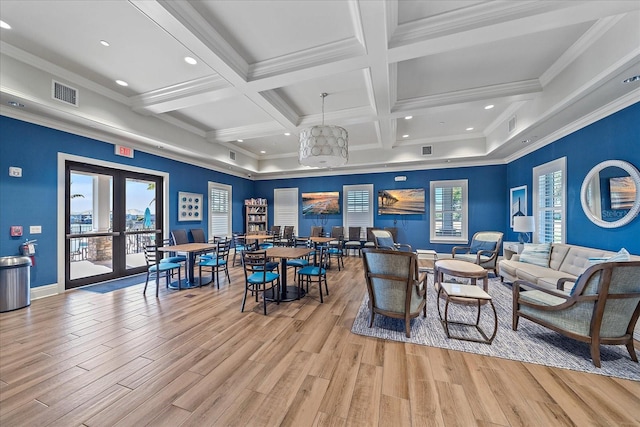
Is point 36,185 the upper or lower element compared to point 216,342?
upper

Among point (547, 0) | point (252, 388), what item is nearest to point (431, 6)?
point (547, 0)

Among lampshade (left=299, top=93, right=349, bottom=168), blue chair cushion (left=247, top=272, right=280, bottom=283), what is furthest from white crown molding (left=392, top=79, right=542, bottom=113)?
blue chair cushion (left=247, top=272, right=280, bottom=283)

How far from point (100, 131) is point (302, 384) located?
5590mm

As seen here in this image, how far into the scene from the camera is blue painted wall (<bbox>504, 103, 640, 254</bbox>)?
3.03 m

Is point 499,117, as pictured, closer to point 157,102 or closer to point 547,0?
point 547,0

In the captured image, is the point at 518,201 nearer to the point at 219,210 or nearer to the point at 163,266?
the point at 163,266

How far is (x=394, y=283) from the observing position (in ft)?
8.93

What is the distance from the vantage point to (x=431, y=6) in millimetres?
2346

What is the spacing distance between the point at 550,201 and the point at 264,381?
5956mm

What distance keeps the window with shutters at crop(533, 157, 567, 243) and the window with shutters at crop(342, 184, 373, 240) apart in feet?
13.6

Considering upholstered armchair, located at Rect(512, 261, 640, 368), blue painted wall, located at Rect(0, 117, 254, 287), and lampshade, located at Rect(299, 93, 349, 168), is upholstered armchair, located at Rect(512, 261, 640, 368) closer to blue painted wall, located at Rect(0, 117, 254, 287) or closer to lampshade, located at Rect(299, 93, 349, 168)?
lampshade, located at Rect(299, 93, 349, 168)

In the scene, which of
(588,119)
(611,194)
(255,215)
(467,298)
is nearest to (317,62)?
(467,298)

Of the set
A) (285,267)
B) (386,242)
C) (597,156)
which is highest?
(597,156)

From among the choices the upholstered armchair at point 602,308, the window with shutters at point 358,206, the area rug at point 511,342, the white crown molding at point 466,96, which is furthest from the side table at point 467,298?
the window with shutters at point 358,206
